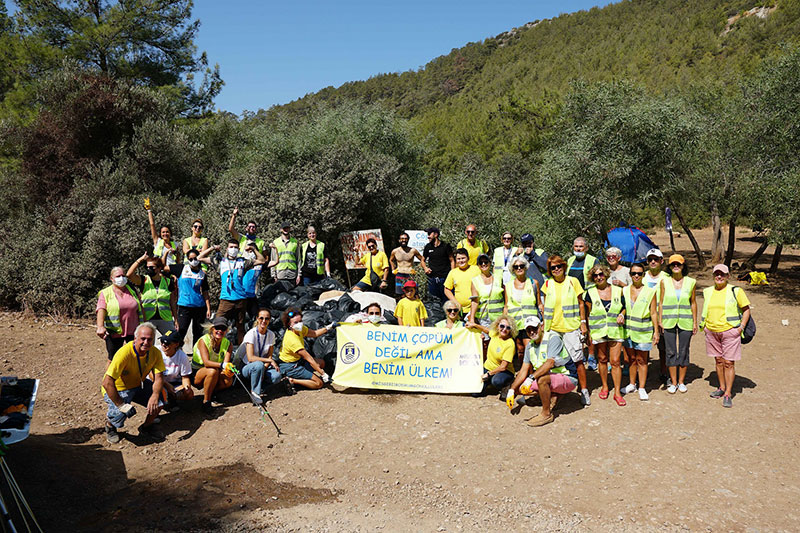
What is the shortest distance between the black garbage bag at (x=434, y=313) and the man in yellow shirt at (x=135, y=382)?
4.26 m

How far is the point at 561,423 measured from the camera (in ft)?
22.1

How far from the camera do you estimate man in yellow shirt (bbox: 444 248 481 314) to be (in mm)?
8375

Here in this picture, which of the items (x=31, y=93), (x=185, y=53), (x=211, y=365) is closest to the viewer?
(x=211, y=365)

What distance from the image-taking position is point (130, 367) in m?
6.39

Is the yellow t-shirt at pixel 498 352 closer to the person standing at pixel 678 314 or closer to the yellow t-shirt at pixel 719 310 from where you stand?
the person standing at pixel 678 314

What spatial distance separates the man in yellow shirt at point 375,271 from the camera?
10.8m

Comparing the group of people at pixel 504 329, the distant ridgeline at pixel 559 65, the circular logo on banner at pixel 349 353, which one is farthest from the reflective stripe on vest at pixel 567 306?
the distant ridgeline at pixel 559 65

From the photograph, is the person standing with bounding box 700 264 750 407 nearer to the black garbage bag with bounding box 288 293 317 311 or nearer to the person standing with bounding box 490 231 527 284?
the person standing with bounding box 490 231 527 284

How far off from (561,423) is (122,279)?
19.4 ft

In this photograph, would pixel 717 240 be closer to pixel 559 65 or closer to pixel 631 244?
pixel 631 244

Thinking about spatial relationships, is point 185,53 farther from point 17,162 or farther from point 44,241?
point 44,241

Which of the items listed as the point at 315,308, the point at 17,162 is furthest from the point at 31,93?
the point at 315,308

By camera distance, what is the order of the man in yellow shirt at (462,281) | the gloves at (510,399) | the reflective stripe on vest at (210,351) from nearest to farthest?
the gloves at (510,399)
the reflective stripe on vest at (210,351)
the man in yellow shirt at (462,281)

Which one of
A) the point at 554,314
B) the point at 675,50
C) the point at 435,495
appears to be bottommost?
the point at 435,495
